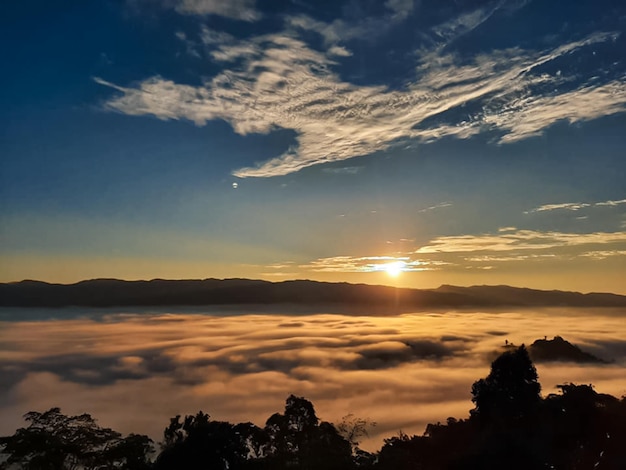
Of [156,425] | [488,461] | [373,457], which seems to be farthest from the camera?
[156,425]

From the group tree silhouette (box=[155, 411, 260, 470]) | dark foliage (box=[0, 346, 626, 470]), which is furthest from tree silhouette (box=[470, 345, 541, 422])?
tree silhouette (box=[155, 411, 260, 470])

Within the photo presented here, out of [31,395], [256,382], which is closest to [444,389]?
[256,382]

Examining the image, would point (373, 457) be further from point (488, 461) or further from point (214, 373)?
point (214, 373)

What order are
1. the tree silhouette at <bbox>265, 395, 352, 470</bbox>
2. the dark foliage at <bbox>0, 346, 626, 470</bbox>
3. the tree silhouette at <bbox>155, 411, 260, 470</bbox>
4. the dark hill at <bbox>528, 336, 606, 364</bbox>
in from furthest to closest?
1. the dark hill at <bbox>528, 336, 606, 364</bbox>
2. the tree silhouette at <bbox>265, 395, 352, 470</bbox>
3. the dark foliage at <bbox>0, 346, 626, 470</bbox>
4. the tree silhouette at <bbox>155, 411, 260, 470</bbox>

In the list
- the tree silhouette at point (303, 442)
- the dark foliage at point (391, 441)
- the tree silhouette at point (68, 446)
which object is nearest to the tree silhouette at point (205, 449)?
the dark foliage at point (391, 441)

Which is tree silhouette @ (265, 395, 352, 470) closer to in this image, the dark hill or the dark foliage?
the dark foliage

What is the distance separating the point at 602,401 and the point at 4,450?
36.3m

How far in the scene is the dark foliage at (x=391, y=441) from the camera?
26.0 metres

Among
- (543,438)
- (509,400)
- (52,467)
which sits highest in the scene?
(509,400)

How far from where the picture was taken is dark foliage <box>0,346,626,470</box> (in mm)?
26016

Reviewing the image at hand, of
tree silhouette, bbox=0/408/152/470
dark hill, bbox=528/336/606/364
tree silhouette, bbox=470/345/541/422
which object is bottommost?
dark hill, bbox=528/336/606/364

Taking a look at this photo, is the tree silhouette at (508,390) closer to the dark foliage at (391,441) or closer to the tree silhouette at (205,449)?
the dark foliage at (391,441)

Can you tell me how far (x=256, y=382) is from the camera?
157 metres

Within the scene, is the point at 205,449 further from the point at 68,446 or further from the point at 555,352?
the point at 555,352
